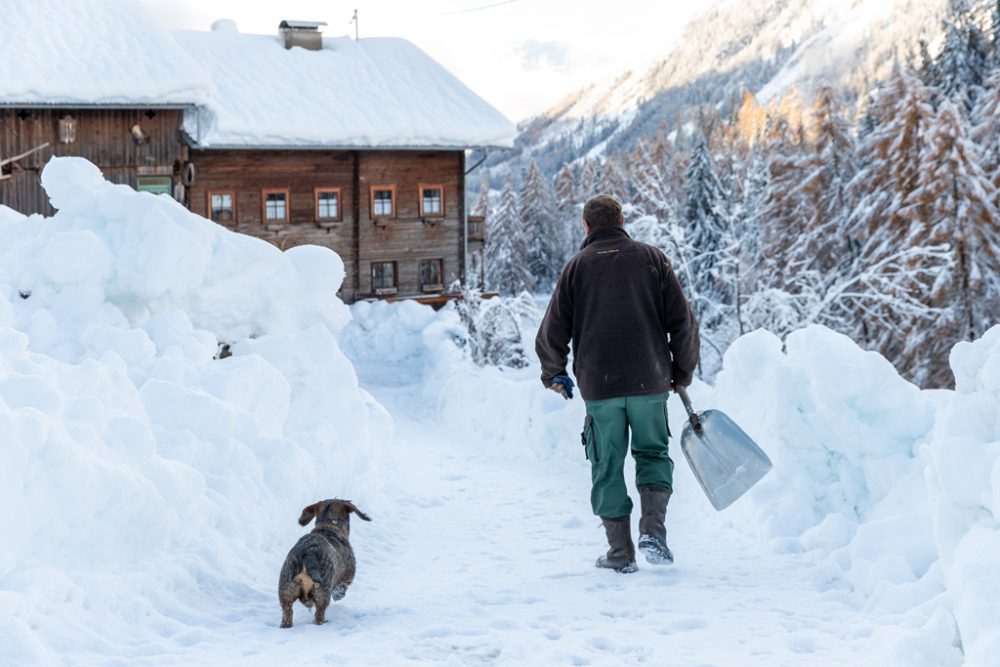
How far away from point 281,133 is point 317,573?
21.1m

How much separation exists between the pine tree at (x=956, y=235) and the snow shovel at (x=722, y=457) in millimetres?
19086

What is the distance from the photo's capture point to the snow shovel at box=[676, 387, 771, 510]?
5438 millimetres

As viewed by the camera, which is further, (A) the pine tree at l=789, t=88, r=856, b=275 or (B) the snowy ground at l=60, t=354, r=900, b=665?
(A) the pine tree at l=789, t=88, r=856, b=275

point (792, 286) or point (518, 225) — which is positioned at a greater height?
point (518, 225)

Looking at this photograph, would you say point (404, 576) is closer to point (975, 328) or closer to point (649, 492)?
point (649, 492)

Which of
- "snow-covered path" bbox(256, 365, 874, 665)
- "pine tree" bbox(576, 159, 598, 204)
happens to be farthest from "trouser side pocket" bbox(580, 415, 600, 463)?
"pine tree" bbox(576, 159, 598, 204)

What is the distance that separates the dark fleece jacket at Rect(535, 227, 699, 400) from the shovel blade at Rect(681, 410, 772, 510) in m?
0.31

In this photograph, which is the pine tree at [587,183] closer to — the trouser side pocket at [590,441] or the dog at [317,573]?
the trouser side pocket at [590,441]

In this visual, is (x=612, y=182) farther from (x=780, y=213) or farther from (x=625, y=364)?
(x=625, y=364)

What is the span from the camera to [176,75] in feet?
70.7

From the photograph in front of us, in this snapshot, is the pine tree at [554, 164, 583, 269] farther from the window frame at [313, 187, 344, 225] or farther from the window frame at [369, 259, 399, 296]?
the window frame at [313, 187, 344, 225]

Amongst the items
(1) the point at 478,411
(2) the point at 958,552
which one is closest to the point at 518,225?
(1) the point at 478,411

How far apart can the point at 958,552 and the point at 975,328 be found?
21.5m

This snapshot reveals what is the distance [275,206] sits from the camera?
85.4 feet
